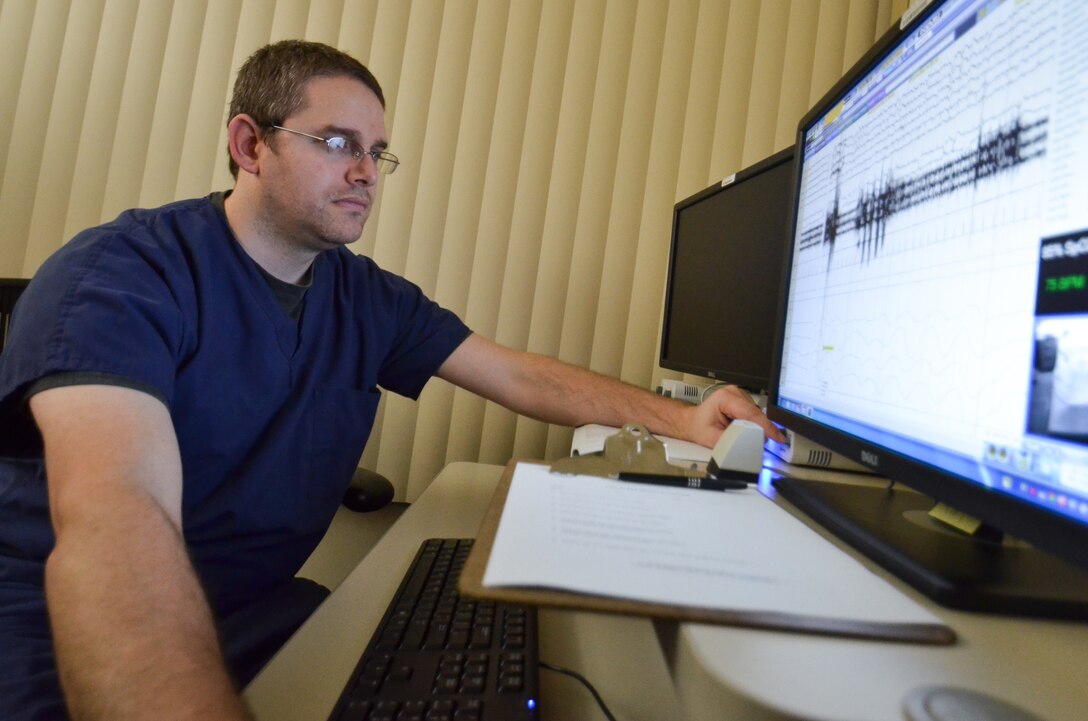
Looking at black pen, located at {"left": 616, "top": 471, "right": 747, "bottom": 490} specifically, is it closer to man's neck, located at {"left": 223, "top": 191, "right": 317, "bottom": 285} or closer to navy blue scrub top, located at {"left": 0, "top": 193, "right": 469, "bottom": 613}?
navy blue scrub top, located at {"left": 0, "top": 193, "right": 469, "bottom": 613}

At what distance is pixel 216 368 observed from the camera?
0.81m

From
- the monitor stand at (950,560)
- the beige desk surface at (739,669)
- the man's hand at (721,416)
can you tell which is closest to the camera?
the beige desk surface at (739,669)

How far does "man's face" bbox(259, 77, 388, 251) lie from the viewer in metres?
0.96

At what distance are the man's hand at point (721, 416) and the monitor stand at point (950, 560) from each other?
1.09 ft

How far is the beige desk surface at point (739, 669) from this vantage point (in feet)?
0.81

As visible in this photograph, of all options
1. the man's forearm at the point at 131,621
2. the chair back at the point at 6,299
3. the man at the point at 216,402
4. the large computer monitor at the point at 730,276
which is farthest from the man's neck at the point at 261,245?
the large computer monitor at the point at 730,276

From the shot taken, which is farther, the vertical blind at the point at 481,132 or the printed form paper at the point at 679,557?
the vertical blind at the point at 481,132

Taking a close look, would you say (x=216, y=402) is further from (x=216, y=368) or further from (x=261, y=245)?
(x=261, y=245)

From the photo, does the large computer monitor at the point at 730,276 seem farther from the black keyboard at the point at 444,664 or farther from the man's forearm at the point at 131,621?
the man's forearm at the point at 131,621

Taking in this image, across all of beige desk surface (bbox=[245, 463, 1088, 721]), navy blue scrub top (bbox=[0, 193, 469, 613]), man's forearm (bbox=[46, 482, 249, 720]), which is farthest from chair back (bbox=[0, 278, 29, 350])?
beige desk surface (bbox=[245, 463, 1088, 721])

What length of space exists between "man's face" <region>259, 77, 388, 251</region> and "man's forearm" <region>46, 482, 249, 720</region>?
0.56 metres

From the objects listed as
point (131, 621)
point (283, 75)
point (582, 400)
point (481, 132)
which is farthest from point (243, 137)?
point (131, 621)

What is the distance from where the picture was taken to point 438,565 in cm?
66

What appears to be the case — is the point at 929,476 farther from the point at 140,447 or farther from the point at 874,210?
the point at 140,447
